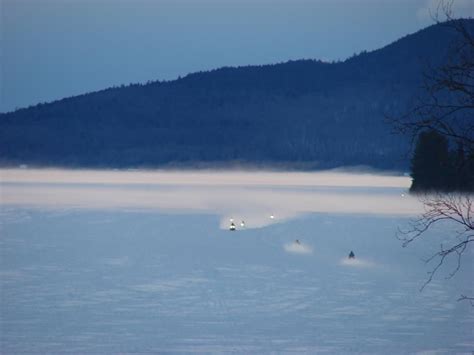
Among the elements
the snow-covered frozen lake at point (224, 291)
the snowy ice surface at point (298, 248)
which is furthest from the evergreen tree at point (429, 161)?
the snowy ice surface at point (298, 248)

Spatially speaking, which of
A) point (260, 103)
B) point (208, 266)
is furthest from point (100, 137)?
point (208, 266)

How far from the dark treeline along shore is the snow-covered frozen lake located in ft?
379

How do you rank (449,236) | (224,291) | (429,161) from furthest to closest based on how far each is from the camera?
(429,161)
(449,236)
(224,291)

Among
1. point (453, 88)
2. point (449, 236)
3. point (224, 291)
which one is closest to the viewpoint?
point (453, 88)

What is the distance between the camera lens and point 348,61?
19812cm

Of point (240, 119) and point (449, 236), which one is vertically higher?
point (240, 119)

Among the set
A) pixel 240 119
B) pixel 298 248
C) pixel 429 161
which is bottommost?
pixel 298 248

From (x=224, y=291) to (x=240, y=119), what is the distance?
158 meters

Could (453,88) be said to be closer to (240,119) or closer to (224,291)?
(224,291)

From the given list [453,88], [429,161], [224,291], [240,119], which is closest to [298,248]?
[224,291]

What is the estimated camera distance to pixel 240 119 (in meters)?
173


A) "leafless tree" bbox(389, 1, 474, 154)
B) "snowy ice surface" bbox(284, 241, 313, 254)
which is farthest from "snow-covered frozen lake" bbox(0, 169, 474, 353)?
"leafless tree" bbox(389, 1, 474, 154)

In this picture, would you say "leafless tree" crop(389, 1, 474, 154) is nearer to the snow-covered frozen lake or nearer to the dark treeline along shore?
the snow-covered frozen lake

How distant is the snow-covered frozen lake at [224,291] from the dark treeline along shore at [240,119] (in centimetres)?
11559
